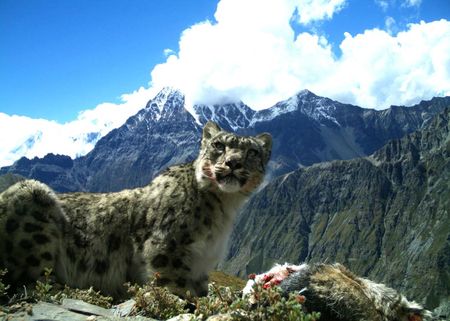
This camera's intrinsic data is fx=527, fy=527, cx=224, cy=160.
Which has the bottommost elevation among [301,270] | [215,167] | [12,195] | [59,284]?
[59,284]

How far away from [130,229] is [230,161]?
3.10m

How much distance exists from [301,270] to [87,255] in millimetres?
5492

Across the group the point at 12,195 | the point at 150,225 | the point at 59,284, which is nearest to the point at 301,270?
the point at 150,225

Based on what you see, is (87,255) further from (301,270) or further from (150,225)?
(301,270)

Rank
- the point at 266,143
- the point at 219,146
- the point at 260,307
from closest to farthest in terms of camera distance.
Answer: the point at 260,307 → the point at 219,146 → the point at 266,143

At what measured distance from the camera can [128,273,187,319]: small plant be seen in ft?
28.1

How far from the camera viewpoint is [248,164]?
14.5 meters

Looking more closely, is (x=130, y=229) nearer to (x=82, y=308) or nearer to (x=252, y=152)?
(x=252, y=152)

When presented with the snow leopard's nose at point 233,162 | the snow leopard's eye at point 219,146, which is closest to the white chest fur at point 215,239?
the snow leopard's nose at point 233,162

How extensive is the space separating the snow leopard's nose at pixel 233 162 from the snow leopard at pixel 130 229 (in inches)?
1.2

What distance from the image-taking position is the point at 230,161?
45.4 ft

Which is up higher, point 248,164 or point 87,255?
point 248,164

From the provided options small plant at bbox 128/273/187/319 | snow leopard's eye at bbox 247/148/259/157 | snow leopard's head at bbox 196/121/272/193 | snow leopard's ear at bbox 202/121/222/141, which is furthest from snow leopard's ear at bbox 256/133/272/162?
small plant at bbox 128/273/187/319

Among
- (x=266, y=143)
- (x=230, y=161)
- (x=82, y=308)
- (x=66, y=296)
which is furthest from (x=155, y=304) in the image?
(x=266, y=143)
